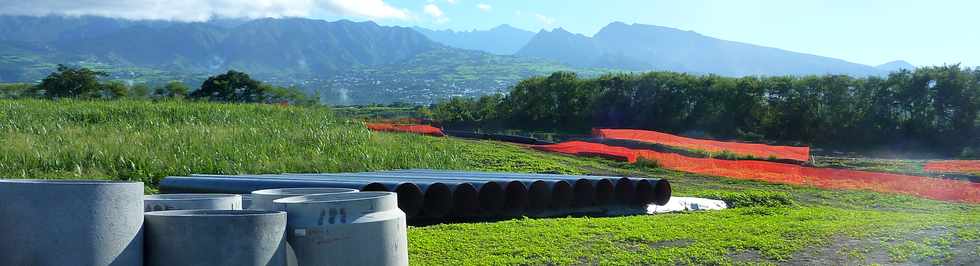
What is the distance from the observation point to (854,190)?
70.5 ft

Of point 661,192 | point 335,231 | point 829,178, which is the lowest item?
point 829,178

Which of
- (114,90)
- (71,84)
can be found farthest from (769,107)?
(114,90)

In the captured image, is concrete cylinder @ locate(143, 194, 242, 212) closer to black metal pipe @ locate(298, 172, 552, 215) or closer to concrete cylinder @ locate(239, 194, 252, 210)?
concrete cylinder @ locate(239, 194, 252, 210)

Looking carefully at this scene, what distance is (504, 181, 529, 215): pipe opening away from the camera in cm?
1314

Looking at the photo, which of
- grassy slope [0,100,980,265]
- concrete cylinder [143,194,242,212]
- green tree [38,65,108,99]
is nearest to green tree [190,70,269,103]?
green tree [38,65,108,99]

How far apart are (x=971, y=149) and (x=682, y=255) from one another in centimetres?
4304

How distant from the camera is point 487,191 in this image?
42.8ft

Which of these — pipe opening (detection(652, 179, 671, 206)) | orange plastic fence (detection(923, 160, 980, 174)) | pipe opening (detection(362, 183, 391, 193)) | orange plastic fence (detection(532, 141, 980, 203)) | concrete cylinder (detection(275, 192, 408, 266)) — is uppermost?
concrete cylinder (detection(275, 192, 408, 266))

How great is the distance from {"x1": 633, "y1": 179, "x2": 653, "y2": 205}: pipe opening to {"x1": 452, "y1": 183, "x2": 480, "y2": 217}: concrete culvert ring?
3.48 metres

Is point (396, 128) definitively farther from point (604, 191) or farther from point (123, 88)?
point (123, 88)

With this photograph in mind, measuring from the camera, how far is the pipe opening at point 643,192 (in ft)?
48.5

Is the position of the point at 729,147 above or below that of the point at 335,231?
below

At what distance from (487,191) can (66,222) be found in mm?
8993

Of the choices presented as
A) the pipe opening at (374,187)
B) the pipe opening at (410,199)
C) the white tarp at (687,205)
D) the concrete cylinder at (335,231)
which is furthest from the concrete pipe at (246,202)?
the white tarp at (687,205)
